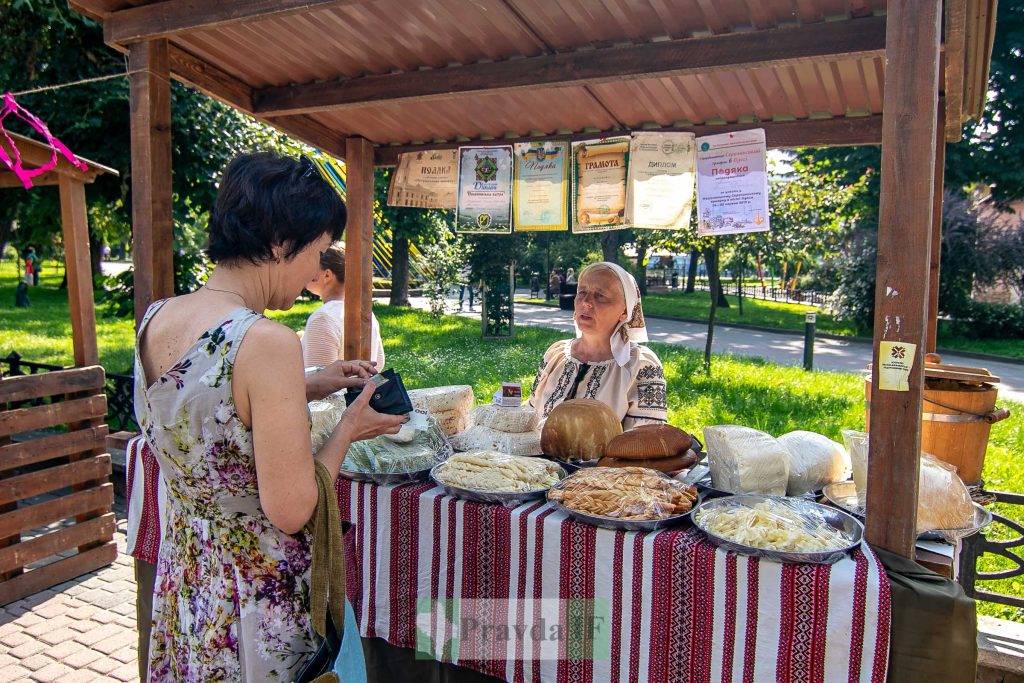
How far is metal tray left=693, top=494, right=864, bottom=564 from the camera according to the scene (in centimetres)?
177

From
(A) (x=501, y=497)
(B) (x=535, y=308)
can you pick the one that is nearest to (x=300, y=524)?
(A) (x=501, y=497)

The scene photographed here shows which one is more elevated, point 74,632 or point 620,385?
point 620,385

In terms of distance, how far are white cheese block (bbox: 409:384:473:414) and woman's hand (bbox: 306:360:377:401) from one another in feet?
2.57

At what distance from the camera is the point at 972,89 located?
129 inches

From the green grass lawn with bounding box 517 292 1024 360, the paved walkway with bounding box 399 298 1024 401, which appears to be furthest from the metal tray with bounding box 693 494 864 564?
the green grass lawn with bounding box 517 292 1024 360

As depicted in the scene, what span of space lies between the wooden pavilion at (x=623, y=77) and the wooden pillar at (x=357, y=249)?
41cm

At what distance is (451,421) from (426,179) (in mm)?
1986

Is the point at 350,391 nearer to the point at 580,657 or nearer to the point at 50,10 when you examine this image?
the point at 580,657

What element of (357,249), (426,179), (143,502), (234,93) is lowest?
(143,502)

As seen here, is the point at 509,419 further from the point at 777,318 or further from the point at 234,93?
the point at 777,318

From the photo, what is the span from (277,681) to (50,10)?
8184mm

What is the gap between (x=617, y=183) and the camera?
372 cm

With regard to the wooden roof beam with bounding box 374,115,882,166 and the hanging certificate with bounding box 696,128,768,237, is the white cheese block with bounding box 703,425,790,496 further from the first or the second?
the wooden roof beam with bounding box 374,115,882,166

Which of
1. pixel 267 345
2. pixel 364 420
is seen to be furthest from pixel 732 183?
pixel 267 345
